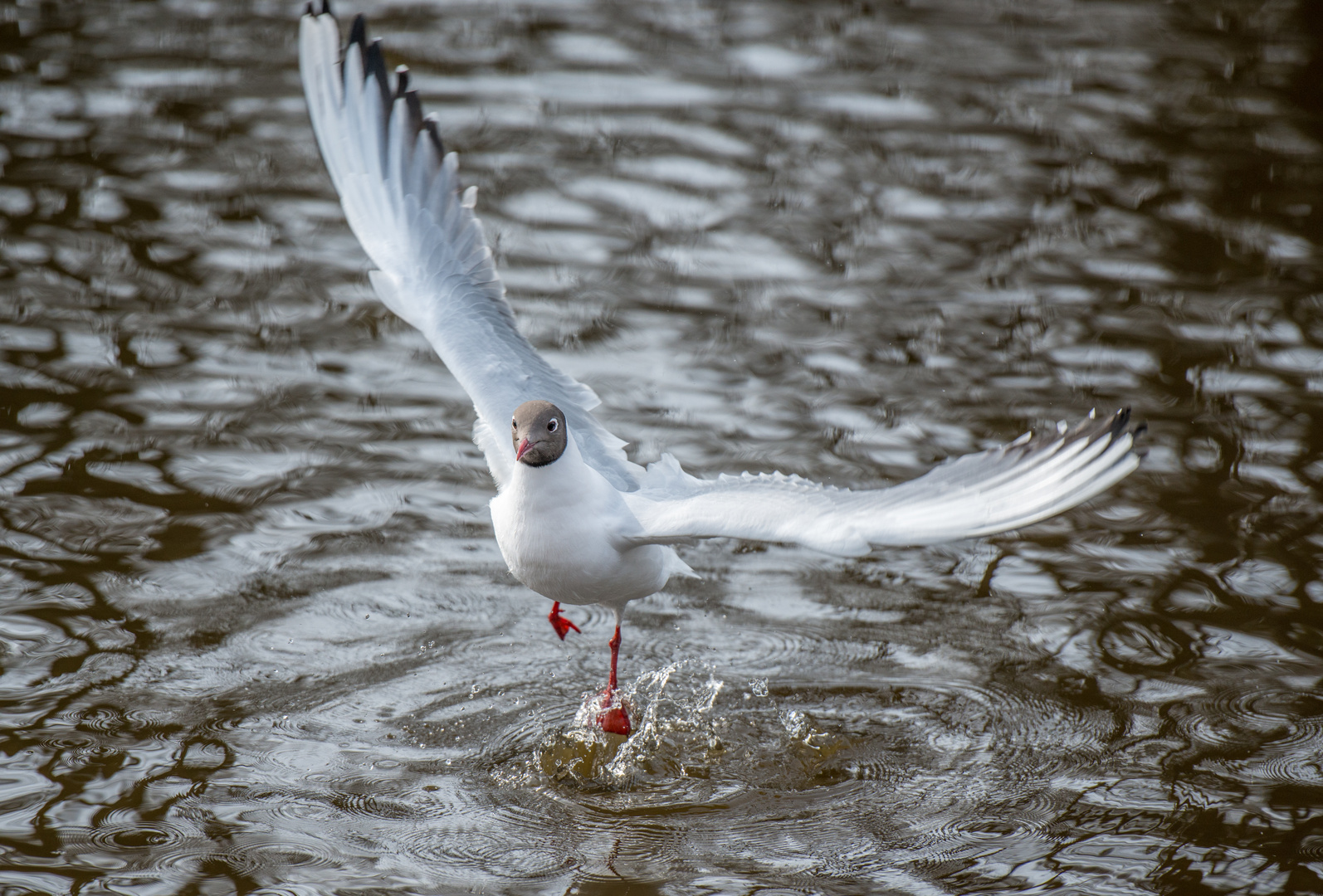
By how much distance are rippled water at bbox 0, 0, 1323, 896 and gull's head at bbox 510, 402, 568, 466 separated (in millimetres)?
1108

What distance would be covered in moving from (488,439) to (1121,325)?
4052 millimetres

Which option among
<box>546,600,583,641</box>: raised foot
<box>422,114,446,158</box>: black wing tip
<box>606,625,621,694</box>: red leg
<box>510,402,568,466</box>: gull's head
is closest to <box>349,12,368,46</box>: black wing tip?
<box>422,114,446,158</box>: black wing tip

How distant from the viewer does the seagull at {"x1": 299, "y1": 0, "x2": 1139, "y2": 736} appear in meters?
4.25

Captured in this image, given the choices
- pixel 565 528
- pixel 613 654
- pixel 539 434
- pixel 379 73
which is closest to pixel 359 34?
pixel 379 73

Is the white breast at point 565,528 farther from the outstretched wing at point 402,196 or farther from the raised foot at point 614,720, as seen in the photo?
the outstretched wing at point 402,196

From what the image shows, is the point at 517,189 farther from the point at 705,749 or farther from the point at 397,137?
the point at 705,749

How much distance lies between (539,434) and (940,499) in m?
1.36

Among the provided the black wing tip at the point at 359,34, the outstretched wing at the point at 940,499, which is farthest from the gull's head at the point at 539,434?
the black wing tip at the point at 359,34

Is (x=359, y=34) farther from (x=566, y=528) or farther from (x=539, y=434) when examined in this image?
(x=566, y=528)

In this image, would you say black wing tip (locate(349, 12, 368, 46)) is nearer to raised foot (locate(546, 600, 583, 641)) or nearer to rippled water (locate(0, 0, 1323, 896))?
rippled water (locate(0, 0, 1323, 896))

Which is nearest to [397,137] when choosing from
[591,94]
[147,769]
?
[147,769]

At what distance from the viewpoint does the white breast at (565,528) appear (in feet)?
16.8

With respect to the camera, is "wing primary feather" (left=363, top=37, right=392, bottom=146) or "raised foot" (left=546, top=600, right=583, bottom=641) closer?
"raised foot" (left=546, top=600, right=583, bottom=641)

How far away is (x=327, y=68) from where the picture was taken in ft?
21.0
